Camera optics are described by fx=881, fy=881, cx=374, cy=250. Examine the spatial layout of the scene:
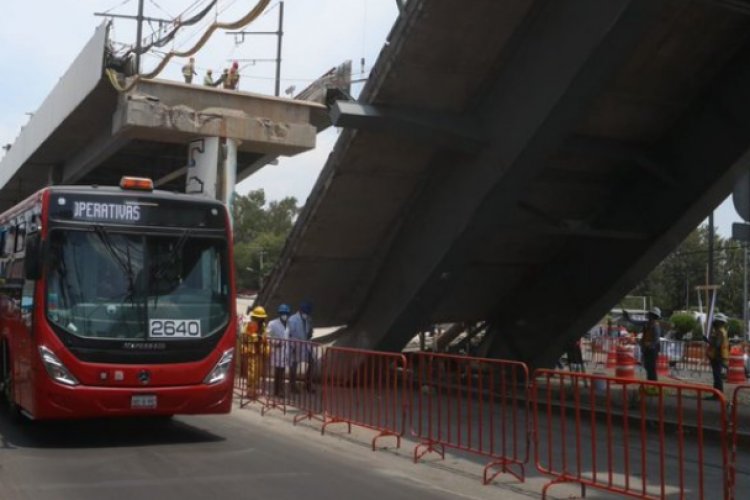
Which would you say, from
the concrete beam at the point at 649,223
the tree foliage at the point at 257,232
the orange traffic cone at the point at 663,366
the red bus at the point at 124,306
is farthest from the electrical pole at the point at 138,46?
the tree foliage at the point at 257,232

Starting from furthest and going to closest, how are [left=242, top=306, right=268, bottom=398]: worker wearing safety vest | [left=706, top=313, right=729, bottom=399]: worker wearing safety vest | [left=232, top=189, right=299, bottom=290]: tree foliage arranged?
[left=232, top=189, right=299, bottom=290]: tree foliage < [left=706, top=313, right=729, bottom=399]: worker wearing safety vest < [left=242, top=306, right=268, bottom=398]: worker wearing safety vest

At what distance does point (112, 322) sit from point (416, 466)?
3758 millimetres

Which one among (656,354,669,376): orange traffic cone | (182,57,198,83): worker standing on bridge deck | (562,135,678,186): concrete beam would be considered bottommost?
(656,354,669,376): orange traffic cone

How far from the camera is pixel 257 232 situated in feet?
369

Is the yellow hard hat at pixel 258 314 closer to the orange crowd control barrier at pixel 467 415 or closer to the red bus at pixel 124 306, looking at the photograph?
the orange crowd control barrier at pixel 467 415

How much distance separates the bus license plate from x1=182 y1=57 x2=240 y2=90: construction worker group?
54.9 feet

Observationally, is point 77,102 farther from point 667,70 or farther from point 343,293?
point 667,70

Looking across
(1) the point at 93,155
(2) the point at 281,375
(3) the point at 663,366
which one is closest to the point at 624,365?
(3) the point at 663,366

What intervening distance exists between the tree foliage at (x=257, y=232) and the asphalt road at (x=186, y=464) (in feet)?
289

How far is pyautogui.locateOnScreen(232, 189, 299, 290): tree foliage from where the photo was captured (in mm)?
101438

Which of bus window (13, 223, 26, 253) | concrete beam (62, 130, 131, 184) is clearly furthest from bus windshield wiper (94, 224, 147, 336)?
concrete beam (62, 130, 131, 184)

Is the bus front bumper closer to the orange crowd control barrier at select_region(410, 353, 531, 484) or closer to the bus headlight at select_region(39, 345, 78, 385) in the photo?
the bus headlight at select_region(39, 345, 78, 385)

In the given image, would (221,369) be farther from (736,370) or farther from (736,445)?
(736,370)

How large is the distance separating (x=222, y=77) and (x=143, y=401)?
18177 millimetres
